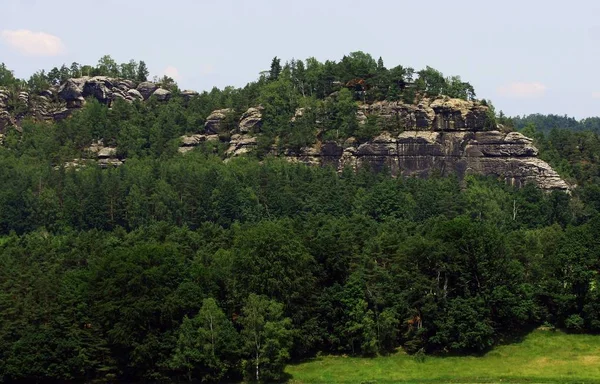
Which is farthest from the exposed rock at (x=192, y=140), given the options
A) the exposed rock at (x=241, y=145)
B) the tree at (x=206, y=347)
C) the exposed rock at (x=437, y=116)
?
the tree at (x=206, y=347)

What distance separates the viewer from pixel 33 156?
605 ft

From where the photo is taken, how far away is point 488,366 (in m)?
84.4

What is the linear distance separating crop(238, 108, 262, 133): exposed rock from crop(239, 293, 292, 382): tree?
10452 cm

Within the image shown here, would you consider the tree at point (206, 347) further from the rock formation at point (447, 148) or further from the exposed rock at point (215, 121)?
the exposed rock at point (215, 121)

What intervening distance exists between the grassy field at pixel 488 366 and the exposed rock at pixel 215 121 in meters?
109

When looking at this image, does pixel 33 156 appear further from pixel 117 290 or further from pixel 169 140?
pixel 117 290

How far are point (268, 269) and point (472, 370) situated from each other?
2230 cm

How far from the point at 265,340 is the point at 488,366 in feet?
71.8

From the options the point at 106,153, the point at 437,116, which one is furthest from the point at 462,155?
the point at 106,153

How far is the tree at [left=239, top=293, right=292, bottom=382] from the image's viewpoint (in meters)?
82.1

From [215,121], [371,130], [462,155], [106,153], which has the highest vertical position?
[215,121]

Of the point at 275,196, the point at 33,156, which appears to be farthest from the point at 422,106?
the point at 33,156

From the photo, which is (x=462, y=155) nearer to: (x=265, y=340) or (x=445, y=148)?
(x=445, y=148)

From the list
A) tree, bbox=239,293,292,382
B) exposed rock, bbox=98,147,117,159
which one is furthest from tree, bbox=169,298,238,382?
exposed rock, bbox=98,147,117,159
